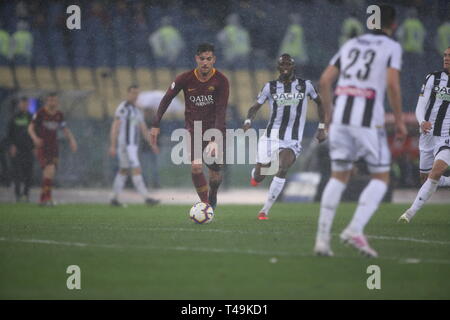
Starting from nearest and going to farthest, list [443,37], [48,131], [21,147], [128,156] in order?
[128,156], [48,131], [21,147], [443,37]

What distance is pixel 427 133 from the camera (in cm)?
1305

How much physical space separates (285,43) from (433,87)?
1570 cm

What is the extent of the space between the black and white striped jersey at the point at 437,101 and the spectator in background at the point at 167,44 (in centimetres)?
1631

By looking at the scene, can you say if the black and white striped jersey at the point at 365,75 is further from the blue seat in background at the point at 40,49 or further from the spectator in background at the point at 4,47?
the spectator in background at the point at 4,47

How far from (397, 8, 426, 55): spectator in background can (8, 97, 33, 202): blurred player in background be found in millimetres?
13076

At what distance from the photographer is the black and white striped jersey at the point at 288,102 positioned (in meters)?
14.0

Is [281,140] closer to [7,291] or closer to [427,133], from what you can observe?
[427,133]

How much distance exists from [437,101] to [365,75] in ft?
15.7

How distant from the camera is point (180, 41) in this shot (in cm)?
2894

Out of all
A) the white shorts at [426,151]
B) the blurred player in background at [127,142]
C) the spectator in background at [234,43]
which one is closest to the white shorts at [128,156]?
the blurred player in background at [127,142]

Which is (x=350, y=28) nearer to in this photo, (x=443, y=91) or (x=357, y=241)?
(x=443, y=91)

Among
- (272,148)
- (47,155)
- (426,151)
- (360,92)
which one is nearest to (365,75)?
(360,92)

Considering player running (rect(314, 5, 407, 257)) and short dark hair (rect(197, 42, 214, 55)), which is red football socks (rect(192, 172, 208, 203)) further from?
player running (rect(314, 5, 407, 257))

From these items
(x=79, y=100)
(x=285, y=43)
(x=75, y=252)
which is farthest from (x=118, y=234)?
(x=285, y=43)
